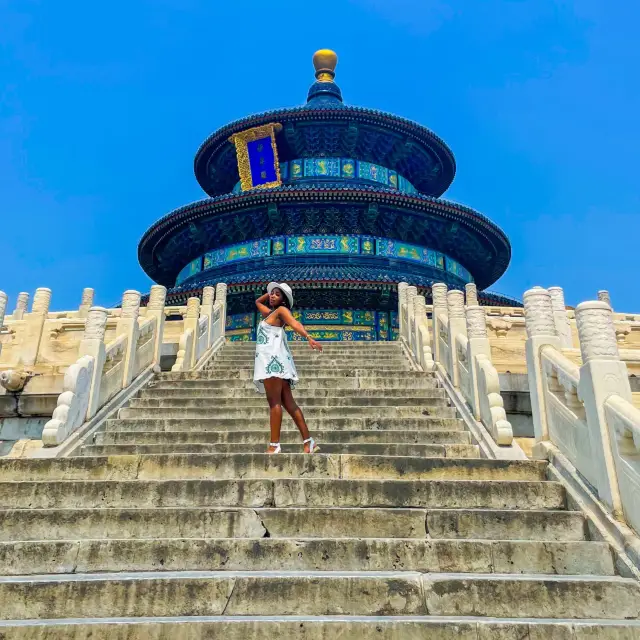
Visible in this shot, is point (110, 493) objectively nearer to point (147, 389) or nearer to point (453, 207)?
point (147, 389)

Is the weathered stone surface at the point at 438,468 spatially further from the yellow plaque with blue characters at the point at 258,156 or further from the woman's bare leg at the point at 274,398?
the yellow plaque with blue characters at the point at 258,156

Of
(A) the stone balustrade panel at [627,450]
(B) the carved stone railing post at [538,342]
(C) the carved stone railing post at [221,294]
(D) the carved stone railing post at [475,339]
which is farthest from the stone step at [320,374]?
(A) the stone balustrade panel at [627,450]

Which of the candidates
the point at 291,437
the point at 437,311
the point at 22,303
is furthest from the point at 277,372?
the point at 22,303

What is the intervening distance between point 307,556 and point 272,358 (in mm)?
2059

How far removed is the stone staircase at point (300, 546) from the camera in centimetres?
312

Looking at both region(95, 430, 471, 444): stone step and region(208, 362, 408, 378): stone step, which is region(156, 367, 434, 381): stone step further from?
region(95, 430, 471, 444): stone step

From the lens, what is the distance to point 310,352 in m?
12.0

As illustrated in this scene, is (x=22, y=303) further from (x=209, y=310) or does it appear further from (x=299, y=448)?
(x=299, y=448)

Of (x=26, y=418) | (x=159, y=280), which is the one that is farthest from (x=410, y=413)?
(x=159, y=280)

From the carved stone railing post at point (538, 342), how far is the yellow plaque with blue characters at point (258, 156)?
19.1 m

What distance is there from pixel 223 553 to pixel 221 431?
2.94 m

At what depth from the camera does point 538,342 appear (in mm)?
5621

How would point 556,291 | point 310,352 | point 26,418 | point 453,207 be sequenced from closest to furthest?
point 26,418
point 556,291
point 310,352
point 453,207

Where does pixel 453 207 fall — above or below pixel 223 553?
above
